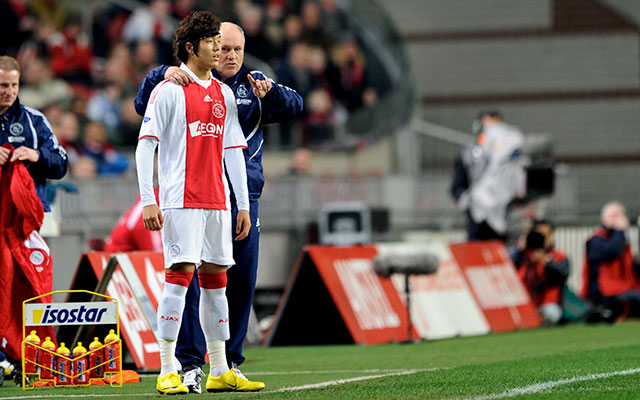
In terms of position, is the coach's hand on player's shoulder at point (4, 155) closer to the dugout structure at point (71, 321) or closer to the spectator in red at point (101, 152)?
the dugout structure at point (71, 321)

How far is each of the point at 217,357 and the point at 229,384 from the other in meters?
0.17

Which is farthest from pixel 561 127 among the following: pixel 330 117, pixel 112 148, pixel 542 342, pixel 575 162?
pixel 542 342

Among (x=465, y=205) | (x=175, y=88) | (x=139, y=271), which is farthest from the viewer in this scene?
(x=465, y=205)

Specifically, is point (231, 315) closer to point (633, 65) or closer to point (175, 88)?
point (175, 88)

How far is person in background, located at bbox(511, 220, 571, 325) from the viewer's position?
15531 mm

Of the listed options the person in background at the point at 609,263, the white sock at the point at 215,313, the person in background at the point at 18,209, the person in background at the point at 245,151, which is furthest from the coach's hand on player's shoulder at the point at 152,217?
the person in background at the point at 609,263

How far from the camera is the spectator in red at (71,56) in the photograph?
69.4ft

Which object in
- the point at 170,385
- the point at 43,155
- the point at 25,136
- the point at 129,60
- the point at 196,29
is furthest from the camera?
the point at 129,60

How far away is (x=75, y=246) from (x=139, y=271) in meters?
0.83

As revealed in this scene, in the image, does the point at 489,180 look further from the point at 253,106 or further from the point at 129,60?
the point at 253,106

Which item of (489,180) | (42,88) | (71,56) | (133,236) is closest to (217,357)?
(133,236)

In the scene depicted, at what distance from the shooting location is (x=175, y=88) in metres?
7.39

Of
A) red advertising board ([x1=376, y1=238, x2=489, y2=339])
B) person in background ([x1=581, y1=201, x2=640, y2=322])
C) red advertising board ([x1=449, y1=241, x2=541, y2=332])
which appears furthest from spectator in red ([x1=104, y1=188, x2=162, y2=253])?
person in background ([x1=581, y1=201, x2=640, y2=322])

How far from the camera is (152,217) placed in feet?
23.4
